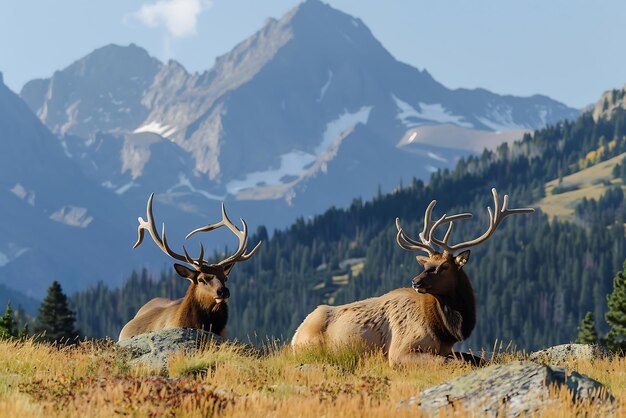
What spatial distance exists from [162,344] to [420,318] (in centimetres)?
466

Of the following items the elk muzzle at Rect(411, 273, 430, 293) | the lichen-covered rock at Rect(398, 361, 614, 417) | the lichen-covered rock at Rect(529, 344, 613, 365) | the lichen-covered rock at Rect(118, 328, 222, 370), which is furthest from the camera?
the lichen-covered rock at Rect(529, 344, 613, 365)

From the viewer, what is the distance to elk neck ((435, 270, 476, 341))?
17125 mm

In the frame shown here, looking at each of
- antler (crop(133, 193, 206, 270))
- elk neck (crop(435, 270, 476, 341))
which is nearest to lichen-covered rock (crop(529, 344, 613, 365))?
elk neck (crop(435, 270, 476, 341))

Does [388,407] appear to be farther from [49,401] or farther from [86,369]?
[86,369]

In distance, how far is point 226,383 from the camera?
40.3 ft

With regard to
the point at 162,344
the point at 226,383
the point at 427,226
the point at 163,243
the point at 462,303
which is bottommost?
the point at 226,383

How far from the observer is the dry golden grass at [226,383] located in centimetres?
930

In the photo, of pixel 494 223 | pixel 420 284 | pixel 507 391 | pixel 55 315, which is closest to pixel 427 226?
pixel 494 223

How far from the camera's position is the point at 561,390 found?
30.8 ft

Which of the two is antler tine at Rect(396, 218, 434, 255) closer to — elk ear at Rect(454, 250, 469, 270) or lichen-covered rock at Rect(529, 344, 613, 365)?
elk ear at Rect(454, 250, 469, 270)

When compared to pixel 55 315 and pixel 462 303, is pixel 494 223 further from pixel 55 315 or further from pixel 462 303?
pixel 55 315

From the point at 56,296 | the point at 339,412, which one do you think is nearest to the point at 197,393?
the point at 339,412

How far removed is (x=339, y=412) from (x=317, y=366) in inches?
213

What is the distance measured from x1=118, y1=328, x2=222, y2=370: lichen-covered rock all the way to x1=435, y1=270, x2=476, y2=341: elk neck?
4041 mm
